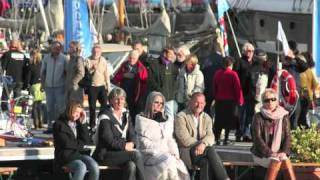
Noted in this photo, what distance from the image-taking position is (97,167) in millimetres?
11820

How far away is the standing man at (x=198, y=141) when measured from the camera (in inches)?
475

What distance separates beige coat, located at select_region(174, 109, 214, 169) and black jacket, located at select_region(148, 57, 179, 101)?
2.72 m

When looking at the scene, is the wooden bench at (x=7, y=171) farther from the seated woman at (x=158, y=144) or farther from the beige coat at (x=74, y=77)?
the beige coat at (x=74, y=77)

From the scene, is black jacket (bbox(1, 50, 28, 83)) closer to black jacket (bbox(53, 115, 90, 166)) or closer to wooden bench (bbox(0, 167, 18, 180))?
wooden bench (bbox(0, 167, 18, 180))

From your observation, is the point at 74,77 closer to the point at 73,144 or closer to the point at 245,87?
the point at 245,87

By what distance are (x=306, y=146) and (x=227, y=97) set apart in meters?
2.48

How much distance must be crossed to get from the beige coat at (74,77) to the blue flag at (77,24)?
3.91ft

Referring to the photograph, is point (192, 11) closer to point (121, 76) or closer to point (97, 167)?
point (121, 76)

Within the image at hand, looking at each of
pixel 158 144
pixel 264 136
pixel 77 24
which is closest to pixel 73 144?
pixel 158 144

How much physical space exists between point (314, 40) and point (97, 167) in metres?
6.19

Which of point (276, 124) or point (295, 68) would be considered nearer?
point (276, 124)

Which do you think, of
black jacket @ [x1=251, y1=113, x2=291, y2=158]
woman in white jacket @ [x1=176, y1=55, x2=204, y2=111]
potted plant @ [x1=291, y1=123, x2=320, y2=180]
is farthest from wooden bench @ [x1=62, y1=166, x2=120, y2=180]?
woman in white jacket @ [x1=176, y1=55, x2=204, y2=111]

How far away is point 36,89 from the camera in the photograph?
57.4ft

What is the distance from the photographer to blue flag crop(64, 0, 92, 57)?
55.3 feet
